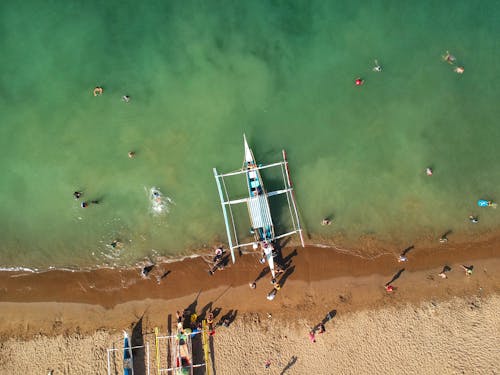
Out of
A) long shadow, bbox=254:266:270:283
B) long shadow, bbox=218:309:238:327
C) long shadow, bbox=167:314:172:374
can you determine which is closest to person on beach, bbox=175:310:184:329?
long shadow, bbox=167:314:172:374

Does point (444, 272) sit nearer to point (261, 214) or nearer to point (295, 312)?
point (295, 312)

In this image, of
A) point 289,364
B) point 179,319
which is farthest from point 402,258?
point 179,319

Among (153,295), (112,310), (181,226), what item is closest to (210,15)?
(181,226)

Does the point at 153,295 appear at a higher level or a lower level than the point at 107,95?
lower

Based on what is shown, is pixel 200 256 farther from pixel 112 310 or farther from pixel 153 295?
pixel 112 310

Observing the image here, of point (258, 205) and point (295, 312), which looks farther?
point (295, 312)

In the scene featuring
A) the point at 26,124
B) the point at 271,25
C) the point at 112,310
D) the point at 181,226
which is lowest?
the point at 112,310
